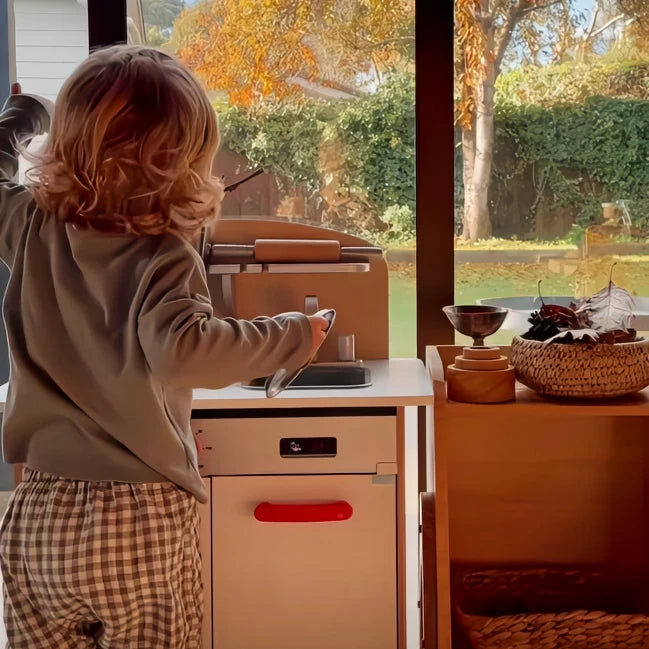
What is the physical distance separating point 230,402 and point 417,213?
941 millimetres

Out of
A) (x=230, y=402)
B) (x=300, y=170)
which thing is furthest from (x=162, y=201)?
(x=300, y=170)

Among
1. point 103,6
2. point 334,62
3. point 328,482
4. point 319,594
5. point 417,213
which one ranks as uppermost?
point 103,6

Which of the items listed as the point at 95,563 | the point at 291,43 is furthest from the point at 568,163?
the point at 95,563

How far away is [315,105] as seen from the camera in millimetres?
2406

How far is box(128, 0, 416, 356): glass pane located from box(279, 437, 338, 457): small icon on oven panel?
77 cm

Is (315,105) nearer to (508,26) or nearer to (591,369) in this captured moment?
(508,26)

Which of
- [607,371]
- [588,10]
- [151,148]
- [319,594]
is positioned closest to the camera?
[151,148]

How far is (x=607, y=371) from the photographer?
167 cm

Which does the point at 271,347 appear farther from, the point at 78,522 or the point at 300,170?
the point at 300,170

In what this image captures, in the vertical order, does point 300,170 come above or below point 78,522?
above

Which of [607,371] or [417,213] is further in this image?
[417,213]

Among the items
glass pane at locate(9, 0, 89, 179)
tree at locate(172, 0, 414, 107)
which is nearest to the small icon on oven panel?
tree at locate(172, 0, 414, 107)

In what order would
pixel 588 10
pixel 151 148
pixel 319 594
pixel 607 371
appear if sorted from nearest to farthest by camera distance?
pixel 151 148 < pixel 607 371 < pixel 319 594 < pixel 588 10

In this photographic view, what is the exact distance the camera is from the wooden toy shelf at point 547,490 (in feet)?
6.59
